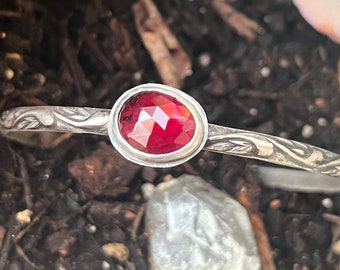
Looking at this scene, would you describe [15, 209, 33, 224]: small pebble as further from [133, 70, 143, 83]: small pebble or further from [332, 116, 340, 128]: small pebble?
[332, 116, 340, 128]: small pebble

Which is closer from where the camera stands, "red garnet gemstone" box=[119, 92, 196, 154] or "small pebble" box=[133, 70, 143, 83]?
"red garnet gemstone" box=[119, 92, 196, 154]

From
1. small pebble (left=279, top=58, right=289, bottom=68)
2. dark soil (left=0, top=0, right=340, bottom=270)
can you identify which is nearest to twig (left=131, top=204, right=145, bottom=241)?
dark soil (left=0, top=0, right=340, bottom=270)

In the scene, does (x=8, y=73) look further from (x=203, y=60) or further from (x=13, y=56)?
(x=203, y=60)

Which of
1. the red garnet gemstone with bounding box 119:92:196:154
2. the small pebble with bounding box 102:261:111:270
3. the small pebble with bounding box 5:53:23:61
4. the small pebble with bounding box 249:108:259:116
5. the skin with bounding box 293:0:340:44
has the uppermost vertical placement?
the skin with bounding box 293:0:340:44

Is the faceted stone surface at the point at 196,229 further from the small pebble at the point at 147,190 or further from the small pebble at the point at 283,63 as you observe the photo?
the small pebble at the point at 283,63

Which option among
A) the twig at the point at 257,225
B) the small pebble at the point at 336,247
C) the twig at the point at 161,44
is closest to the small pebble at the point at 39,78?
the twig at the point at 161,44

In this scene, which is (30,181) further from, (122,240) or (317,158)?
(317,158)

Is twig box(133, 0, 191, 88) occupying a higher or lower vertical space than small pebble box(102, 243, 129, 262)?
higher

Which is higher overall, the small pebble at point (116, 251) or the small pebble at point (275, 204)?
the small pebble at point (275, 204)

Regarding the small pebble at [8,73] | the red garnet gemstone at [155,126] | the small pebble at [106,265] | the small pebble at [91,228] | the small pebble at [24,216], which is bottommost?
the small pebble at [106,265]
